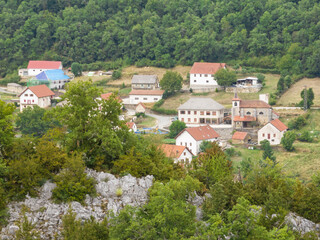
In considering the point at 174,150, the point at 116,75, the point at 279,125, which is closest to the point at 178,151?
the point at 174,150

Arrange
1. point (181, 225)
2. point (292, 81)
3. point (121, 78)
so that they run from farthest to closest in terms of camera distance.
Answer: point (121, 78)
point (292, 81)
point (181, 225)

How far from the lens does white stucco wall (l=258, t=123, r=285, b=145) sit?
159 ft

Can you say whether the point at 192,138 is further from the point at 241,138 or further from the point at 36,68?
the point at 36,68

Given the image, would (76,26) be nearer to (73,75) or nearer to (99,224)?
(73,75)

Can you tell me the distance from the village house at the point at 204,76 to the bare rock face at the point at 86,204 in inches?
1795

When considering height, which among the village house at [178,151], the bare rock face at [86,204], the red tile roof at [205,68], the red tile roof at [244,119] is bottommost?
the village house at [178,151]

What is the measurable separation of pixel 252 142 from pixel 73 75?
104 ft

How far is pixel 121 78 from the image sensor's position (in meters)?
70.9

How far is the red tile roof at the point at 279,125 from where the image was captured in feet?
159

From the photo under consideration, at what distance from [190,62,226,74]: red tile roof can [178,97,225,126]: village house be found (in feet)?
35.1

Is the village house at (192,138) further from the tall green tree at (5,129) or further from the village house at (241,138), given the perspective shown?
the tall green tree at (5,129)

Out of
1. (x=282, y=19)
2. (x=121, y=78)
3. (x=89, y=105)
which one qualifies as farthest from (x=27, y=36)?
(x=89, y=105)

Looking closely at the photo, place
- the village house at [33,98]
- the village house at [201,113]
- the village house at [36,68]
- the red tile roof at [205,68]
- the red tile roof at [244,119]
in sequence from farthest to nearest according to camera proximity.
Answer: the village house at [36,68] → the red tile roof at [205,68] → the village house at [33,98] → the village house at [201,113] → the red tile roof at [244,119]

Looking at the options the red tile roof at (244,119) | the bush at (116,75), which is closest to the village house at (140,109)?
the red tile roof at (244,119)
